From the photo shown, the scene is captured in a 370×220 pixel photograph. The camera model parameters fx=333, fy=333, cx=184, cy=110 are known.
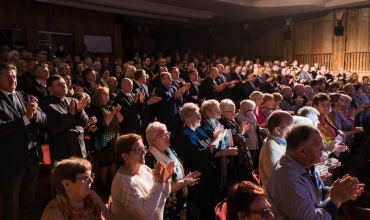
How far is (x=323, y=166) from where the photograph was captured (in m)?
2.56

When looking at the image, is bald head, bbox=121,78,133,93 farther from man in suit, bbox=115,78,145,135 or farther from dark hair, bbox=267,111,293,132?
dark hair, bbox=267,111,293,132

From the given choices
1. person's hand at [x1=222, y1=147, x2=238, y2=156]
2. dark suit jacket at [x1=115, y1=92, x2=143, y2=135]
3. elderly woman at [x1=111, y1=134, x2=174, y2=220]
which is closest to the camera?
elderly woman at [x1=111, y1=134, x2=174, y2=220]

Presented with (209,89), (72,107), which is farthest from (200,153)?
(209,89)

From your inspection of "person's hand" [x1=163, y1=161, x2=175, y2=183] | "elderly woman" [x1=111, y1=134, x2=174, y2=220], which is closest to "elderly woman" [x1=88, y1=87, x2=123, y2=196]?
"elderly woman" [x1=111, y1=134, x2=174, y2=220]

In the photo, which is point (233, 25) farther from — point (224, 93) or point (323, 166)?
point (323, 166)

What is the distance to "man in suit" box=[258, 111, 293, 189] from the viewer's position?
2297 millimetres

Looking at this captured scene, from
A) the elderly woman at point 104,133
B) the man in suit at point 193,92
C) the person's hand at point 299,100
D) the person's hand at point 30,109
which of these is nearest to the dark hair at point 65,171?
the person's hand at point 30,109

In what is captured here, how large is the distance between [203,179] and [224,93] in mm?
4112

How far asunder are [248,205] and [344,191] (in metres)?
0.54

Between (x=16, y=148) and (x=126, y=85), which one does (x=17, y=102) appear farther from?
(x=126, y=85)

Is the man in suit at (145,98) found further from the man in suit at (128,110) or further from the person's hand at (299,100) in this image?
the person's hand at (299,100)

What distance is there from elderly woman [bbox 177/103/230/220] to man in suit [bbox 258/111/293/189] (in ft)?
2.27

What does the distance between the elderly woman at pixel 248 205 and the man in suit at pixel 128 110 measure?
2.86 meters

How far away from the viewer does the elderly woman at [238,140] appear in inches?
138
